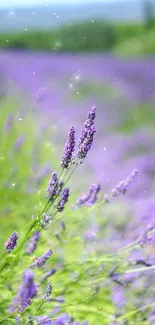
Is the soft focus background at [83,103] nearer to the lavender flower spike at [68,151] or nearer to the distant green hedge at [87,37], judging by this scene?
the distant green hedge at [87,37]

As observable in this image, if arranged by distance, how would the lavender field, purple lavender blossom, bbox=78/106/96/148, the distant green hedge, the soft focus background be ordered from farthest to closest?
the distant green hedge
the soft focus background
the lavender field
purple lavender blossom, bbox=78/106/96/148

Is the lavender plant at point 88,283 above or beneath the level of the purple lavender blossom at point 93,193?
beneath

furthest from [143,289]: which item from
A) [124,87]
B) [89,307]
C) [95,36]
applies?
[124,87]

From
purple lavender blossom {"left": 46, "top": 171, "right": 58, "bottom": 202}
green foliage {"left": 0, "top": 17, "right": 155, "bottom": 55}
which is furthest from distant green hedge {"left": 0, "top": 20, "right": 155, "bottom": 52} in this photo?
purple lavender blossom {"left": 46, "top": 171, "right": 58, "bottom": 202}

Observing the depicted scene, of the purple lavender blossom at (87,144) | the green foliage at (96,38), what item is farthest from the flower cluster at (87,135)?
the green foliage at (96,38)

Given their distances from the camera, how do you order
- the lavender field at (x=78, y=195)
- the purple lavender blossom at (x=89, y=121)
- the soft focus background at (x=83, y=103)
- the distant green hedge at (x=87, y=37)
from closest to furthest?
the purple lavender blossom at (x=89, y=121) → the lavender field at (x=78, y=195) → the soft focus background at (x=83, y=103) → the distant green hedge at (x=87, y=37)

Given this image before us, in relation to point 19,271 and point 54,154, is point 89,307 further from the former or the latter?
point 54,154

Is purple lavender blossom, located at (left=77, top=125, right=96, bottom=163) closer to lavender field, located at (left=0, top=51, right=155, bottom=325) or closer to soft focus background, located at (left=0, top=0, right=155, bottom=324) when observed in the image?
lavender field, located at (left=0, top=51, right=155, bottom=325)

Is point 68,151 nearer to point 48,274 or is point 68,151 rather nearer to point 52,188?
point 52,188
